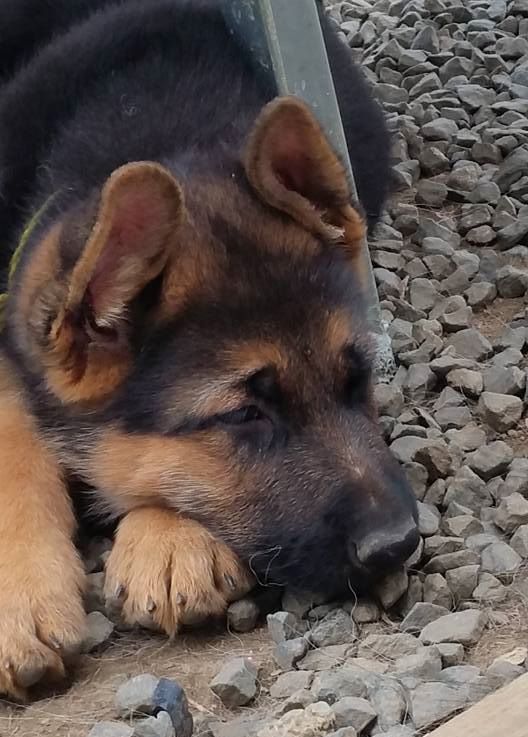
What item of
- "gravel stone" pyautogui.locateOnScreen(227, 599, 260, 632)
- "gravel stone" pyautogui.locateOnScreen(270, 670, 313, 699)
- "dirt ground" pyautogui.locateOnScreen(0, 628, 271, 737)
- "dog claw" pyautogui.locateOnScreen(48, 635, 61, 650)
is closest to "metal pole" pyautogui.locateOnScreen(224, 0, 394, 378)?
"gravel stone" pyautogui.locateOnScreen(227, 599, 260, 632)

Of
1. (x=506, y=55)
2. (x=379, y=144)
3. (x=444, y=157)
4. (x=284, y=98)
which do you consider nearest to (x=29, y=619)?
(x=284, y=98)

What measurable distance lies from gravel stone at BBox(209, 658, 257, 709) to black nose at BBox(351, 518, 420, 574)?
34cm

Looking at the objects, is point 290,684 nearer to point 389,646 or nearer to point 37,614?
point 389,646

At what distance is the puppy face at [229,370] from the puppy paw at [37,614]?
0.26 m

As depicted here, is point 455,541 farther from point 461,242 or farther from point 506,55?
point 506,55

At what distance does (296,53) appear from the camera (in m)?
3.54

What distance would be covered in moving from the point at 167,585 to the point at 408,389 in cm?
118

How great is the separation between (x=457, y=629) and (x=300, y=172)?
1.15m

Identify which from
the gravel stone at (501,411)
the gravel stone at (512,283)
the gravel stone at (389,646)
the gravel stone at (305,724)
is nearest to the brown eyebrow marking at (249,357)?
the gravel stone at (389,646)

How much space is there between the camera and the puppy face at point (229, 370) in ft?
9.10

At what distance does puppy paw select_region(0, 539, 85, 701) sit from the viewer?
2674 mm

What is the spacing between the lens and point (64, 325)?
112 inches

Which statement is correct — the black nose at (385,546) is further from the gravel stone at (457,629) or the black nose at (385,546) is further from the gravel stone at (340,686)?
the gravel stone at (340,686)

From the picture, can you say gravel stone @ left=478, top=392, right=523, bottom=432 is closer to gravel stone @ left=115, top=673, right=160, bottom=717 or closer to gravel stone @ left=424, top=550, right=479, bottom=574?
gravel stone @ left=424, top=550, right=479, bottom=574
